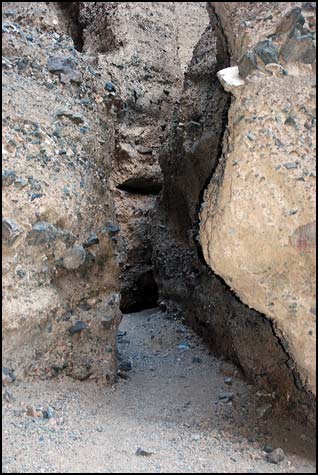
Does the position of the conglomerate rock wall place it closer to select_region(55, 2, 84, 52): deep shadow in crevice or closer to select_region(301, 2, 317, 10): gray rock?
select_region(301, 2, 317, 10): gray rock

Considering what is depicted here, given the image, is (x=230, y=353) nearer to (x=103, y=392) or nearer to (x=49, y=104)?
(x=103, y=392)

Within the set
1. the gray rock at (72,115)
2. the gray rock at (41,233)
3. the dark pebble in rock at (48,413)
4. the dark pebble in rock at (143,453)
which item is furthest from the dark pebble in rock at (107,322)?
the gray rock at (72,115)

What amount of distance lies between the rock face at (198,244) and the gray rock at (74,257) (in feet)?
3.21

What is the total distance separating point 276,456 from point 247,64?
1.51 m

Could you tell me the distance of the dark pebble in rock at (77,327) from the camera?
2.65m

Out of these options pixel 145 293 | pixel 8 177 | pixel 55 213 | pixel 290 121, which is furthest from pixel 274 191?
pixel 145 293

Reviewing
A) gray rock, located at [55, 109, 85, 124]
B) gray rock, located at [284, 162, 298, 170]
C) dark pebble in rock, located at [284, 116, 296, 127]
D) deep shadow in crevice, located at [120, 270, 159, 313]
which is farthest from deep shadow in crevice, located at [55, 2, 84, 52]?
gray rock, located at [284, 162, 298, 170]

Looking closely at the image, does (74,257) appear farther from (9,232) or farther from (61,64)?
(61,64)

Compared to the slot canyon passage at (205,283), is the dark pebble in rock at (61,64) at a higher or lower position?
higher

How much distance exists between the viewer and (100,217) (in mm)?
2873

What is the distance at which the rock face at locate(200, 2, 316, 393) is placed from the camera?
216 centimetres

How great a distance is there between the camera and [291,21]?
234cm

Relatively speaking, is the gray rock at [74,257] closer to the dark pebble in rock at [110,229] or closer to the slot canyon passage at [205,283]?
the slot canyon passage at [205,283]

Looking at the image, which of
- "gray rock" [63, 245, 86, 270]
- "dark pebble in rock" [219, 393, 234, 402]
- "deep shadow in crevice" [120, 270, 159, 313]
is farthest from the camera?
"deep shadow in crevice" [120, 270, 159, 313]
